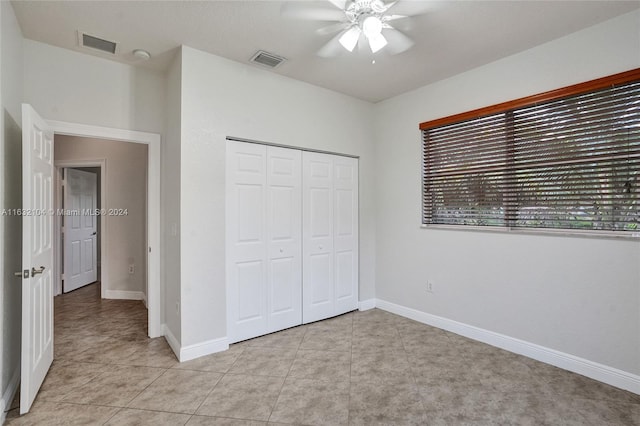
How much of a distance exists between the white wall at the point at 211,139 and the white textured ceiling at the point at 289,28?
0.65 feet

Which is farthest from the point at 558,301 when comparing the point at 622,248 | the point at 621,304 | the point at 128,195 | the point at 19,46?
the point at 128,195

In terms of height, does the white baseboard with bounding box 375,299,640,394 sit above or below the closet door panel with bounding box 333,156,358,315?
below

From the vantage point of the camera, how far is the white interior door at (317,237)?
3572 millimetres

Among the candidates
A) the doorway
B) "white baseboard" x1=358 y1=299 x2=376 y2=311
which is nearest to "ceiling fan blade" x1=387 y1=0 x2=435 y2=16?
"white baseboard" x1=358 y1=299 x2=376 y2=311

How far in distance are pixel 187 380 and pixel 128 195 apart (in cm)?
342

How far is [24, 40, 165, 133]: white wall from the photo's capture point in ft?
8.77

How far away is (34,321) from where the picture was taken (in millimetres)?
2117

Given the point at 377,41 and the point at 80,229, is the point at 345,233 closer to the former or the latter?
the point at 377,41

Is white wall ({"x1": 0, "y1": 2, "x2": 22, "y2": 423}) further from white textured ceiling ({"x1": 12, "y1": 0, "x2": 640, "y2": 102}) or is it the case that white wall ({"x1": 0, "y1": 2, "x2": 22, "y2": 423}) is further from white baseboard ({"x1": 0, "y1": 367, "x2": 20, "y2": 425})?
white textured ceiling ({"x1": 12, "y1": 0, "x2": 640, "y2": 102})

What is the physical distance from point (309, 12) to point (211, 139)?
138 cm

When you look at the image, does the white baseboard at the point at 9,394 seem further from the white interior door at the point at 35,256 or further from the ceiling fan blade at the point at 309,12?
the ceiling fan blade at the point at 309,12

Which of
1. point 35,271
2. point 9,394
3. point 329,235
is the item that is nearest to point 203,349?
point 9,394

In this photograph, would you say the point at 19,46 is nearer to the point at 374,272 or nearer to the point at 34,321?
the point at 34,321

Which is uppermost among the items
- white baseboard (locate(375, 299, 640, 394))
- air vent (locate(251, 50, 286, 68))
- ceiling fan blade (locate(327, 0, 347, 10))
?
air vent (locate(251, 50, 286, 68))
